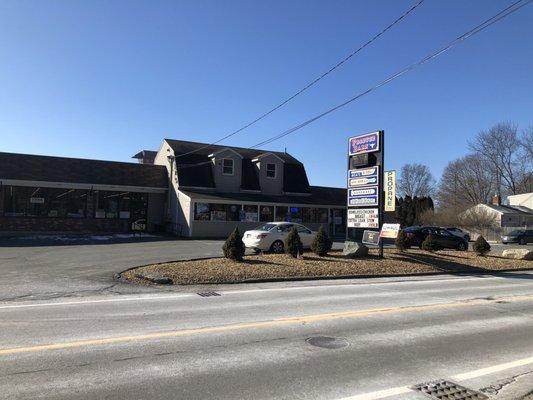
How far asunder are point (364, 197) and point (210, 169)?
18592mm

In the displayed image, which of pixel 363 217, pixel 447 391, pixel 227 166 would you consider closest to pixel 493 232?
pixel 227 166

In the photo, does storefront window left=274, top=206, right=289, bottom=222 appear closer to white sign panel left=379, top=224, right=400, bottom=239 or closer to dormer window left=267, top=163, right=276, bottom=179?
dormer window left=267, top=163, right=276, bottom=179

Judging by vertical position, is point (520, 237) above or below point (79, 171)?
below

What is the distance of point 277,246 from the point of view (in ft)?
71.3

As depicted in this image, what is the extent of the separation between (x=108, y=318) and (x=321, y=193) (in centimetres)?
3462

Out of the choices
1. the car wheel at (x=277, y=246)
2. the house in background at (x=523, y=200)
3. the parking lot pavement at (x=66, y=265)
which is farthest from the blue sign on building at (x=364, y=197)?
the house in background at (x=523, y=200)

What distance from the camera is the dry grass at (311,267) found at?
14.7 m

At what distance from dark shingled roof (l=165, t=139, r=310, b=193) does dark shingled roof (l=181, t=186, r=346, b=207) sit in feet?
2.92

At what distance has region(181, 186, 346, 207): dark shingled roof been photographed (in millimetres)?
34159

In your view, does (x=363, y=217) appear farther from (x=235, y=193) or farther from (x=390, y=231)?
(x=235, y=193)

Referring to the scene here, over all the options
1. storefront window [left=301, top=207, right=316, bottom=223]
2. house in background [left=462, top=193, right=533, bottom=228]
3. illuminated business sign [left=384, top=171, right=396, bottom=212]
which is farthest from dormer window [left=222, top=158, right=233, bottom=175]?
house in background [left=462, top=193, right=533, bottom=228]

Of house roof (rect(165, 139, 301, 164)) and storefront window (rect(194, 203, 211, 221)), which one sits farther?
house roof (rect(165, 139, 301, 164))

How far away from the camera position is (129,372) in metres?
5.66

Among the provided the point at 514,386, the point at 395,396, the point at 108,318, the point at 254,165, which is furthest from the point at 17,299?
the point at 254,165
